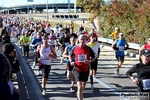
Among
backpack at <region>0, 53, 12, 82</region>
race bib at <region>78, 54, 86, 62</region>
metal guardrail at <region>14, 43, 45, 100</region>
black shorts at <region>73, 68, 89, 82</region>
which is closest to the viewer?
backpack at <region>0, 53, 12, 82</region>

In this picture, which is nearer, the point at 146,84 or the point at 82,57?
the point at 146,84

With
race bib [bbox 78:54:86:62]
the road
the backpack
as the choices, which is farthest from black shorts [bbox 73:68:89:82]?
the backpack

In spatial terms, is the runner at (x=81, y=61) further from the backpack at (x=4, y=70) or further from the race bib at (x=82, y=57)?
the backpack at (x=4, y=70)

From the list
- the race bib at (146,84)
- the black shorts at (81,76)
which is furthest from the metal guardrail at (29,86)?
the race bib at (146,84)

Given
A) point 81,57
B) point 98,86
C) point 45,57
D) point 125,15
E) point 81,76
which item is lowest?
point 98,86

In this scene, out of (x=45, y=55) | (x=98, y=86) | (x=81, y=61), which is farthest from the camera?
(x=98, y=86)

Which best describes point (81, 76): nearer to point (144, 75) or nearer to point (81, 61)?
point (81, 61)

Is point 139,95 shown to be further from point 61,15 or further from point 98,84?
point 61,15

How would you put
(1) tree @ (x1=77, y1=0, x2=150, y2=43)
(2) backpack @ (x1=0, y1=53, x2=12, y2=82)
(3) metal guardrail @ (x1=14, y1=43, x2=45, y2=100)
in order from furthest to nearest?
(1) tree @ (x1=77, y1=0, x2=150, y2=43), (3) metal guardrail @ (x1=14, y1=43, x2=45, y2=100), (2) backpack @ (x1=0, y1=53, x2=12, y2=82)

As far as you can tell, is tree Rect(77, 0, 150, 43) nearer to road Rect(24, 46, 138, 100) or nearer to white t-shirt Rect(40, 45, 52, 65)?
road Rect(24, 46, 138, 100)

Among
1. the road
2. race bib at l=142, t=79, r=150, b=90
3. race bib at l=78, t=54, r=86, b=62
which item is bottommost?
the road

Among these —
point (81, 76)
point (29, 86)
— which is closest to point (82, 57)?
point (81, 76)

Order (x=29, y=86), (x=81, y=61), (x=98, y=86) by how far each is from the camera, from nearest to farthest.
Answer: (x=81, y=61) → (x=29, y=86) → (x=98, y=86)

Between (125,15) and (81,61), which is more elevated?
(125,15)
